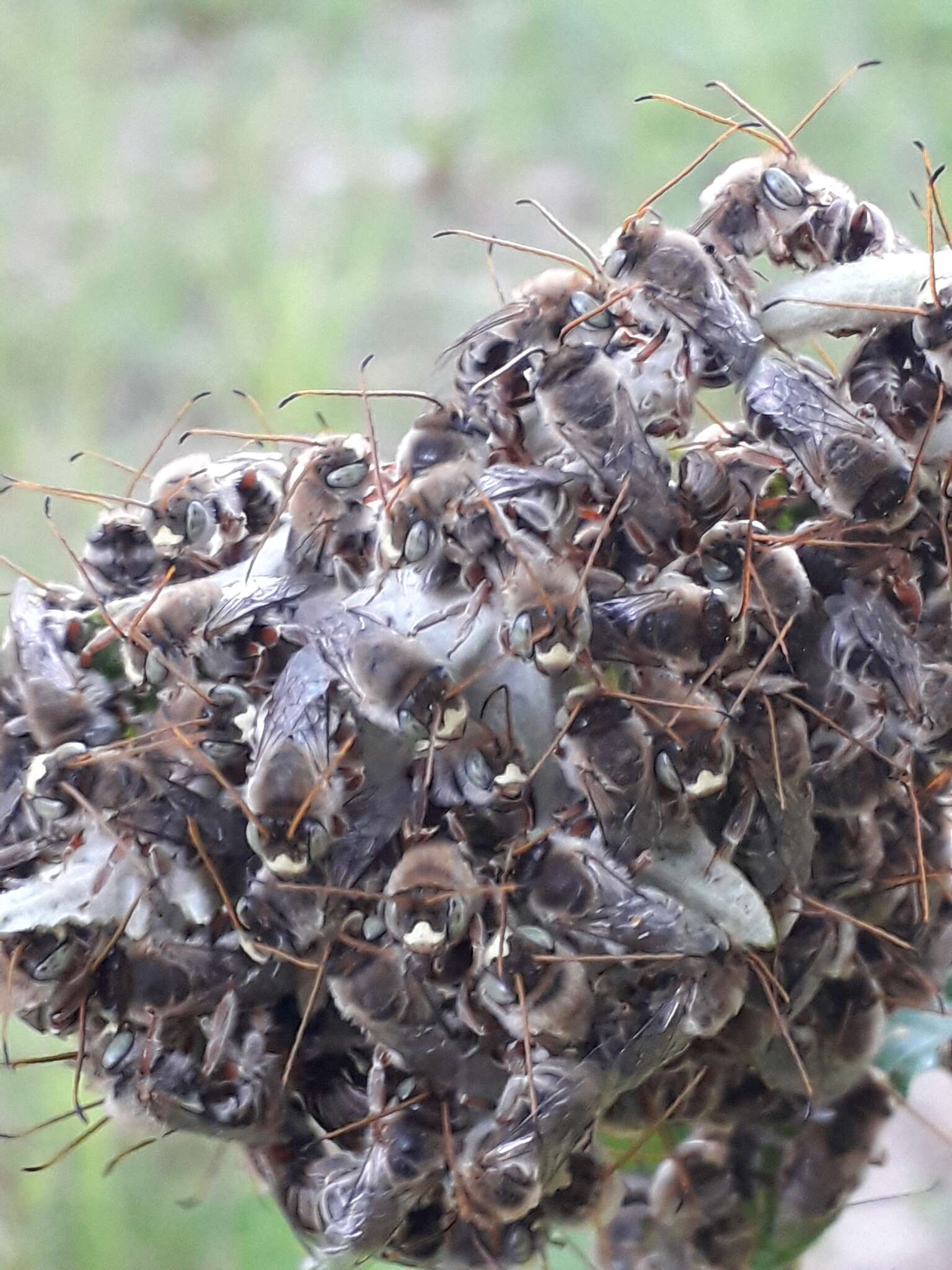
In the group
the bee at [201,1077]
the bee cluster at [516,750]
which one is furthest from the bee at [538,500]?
the bee at [201,1077]

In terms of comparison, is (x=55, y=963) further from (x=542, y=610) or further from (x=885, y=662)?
(x=885, y=662)

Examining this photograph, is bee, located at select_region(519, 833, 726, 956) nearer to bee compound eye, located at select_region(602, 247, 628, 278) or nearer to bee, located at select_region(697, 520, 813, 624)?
bee, located at select_region(697, 520, 813, 624)

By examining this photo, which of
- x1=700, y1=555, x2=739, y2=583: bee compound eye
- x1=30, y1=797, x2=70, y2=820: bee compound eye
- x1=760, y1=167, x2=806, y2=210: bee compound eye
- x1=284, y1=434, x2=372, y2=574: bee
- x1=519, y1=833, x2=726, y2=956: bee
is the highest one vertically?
x1=760, y1=167, x2=806, y2=210: bee compound eye

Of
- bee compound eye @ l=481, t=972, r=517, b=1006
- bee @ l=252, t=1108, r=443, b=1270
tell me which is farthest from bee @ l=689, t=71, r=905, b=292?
bee @ l=252, t=1108, r=443, b=1270

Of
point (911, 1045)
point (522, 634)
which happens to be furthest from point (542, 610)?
point (911, 1045)

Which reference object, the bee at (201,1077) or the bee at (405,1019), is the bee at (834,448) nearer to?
the bee at (405,1019)

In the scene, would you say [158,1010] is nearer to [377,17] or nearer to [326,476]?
[326,476]

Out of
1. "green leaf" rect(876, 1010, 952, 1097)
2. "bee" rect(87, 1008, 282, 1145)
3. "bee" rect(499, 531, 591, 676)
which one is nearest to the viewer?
"bee" rect(499, 531, 591, 676)
